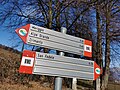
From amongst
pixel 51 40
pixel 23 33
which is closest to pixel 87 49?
pixel 51 40

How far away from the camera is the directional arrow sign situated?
3.31m

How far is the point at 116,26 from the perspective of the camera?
41.7 ft

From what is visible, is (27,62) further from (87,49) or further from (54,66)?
A: (87,49)

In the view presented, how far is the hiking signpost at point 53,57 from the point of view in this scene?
3.17 metres

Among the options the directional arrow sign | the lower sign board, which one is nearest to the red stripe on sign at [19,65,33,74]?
the lower sign board

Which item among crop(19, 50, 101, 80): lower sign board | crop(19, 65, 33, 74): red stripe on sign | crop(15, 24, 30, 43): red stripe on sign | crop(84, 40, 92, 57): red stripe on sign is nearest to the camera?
crop(19, 65, 33, 74): red stripe on sign

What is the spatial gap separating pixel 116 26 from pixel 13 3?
260 inches

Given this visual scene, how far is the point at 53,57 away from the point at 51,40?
0.33 metres

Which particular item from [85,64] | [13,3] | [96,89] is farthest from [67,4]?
[85,64]

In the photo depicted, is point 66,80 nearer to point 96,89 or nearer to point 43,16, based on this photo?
point 96,89

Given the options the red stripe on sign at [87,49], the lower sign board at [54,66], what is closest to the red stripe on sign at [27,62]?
the lower sign board at [54,66]

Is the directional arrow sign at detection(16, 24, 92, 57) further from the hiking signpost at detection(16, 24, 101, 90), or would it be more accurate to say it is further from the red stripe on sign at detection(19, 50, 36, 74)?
the red stripe on sign at detection(19, 50, 36, 74)

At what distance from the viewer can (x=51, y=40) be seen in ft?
11.7

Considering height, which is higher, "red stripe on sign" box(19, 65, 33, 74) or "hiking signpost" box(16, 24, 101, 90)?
"hiking signpost" box(16, 24, 101, 90)
